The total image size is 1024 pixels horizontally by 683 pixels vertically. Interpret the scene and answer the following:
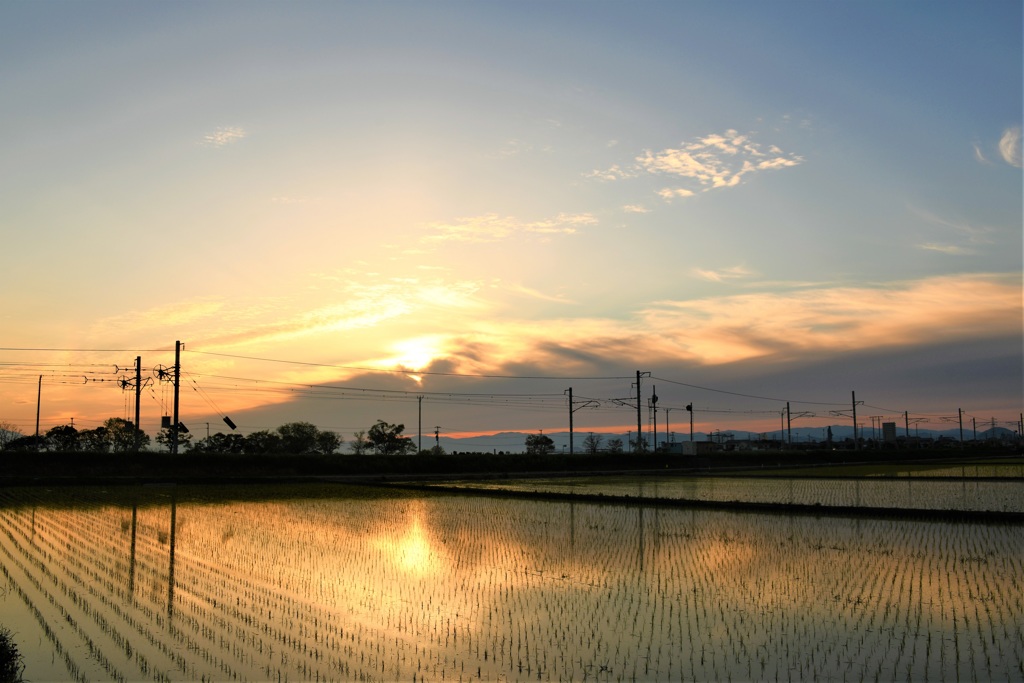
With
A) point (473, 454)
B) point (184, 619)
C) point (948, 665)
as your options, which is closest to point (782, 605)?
point (948, 665)

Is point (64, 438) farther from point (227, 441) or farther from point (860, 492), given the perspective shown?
point (860, 492)

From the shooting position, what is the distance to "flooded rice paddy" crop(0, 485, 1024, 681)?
9289 millimetres

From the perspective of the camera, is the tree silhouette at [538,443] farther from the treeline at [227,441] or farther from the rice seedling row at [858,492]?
the rice seedling row at [858,492]

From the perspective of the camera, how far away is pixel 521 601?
12781 mm

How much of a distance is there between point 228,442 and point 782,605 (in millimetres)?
90043

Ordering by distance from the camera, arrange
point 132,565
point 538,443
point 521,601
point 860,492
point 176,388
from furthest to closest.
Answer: point 538,443
point 176,388
point 860,492
point 132,565
point 521,601

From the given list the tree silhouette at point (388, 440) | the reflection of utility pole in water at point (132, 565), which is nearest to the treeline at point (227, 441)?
the tree silhouette at point (388, 440)

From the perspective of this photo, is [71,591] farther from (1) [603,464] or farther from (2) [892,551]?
(1) [603,464]

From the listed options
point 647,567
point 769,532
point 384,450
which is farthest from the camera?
point 384,450

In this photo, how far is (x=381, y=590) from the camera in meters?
13.8

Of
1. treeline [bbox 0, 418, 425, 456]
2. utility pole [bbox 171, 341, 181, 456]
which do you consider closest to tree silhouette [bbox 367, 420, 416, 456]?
treeline [bbox 0, 418, 425, 456]

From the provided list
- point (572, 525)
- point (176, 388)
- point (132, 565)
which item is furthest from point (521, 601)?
point (176, 388)

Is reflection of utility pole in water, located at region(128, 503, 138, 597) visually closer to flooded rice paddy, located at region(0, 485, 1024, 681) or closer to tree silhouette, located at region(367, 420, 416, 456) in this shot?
flooded rice paddy, located at region(0, 485, 1024, 681)

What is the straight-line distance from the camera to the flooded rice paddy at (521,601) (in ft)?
30.5
